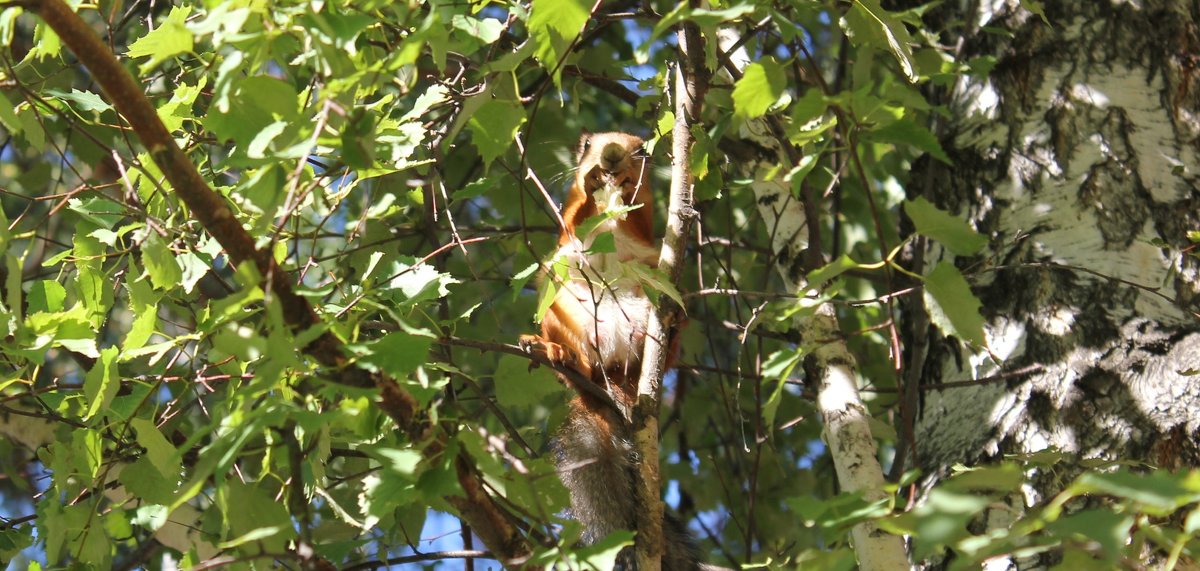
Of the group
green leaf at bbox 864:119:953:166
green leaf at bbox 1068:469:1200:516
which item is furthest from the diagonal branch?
green leaf at bbox 1068:469:1200:516

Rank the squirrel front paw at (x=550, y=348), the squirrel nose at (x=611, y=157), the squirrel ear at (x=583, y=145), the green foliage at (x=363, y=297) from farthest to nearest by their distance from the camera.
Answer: the squirrel ear at (x=583, y=145) → the squirrel nose at (x=611, y=157) → the squirrel front paw at (x=550, y=348) → the green foliage at (x=363, y=297)

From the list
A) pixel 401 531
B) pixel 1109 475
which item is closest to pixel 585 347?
pixel 401 531

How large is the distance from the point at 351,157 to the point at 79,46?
1.54 feet

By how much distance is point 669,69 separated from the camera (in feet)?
8.13

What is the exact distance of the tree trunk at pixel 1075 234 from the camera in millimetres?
2289

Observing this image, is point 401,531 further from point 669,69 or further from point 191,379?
point 669,69

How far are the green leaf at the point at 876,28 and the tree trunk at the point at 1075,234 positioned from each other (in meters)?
0.46

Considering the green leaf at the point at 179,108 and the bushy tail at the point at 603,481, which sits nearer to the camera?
the green leaf at the point at 179,108

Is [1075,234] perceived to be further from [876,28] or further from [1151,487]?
[1151,487]

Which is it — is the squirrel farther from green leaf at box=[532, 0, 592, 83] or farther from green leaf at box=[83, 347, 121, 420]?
green leaf at box=[83, 347, 121, 420]

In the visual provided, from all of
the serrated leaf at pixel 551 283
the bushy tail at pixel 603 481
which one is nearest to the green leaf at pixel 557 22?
the serrated leaf at pixel 551 283

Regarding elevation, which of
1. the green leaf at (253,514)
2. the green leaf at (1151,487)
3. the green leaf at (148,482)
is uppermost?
the green leaf at (148,482)

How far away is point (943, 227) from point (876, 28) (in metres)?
0.56

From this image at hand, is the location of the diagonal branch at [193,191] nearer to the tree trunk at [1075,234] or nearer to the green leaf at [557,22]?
the green leaf at [557,22]
